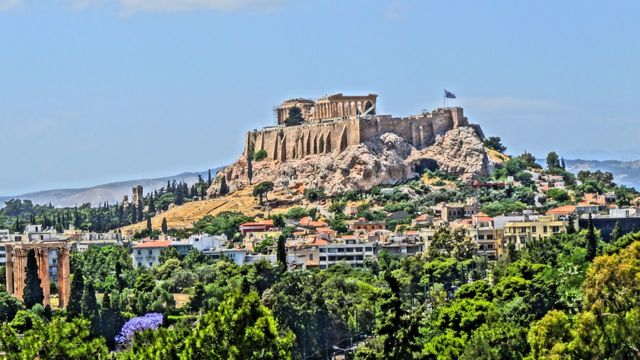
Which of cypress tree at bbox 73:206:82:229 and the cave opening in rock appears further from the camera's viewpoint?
cypress tree at bbox 73:206:82:229

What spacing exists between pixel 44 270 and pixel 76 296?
7.86 meters

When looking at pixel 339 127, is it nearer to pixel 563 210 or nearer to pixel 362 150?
pixel 362 150

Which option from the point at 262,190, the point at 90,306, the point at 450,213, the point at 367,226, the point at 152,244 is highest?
the point at 262,190

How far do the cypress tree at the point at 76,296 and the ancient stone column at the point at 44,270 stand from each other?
258cm

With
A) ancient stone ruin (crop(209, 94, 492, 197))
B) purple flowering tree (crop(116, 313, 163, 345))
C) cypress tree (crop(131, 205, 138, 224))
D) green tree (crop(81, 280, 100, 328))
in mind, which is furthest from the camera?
cypress tree (crop(131, 205, 138, 224))

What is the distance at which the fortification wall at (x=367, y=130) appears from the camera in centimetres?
12481

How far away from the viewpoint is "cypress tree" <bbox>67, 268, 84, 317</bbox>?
70062mm

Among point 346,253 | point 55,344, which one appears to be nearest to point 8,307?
point 346,253

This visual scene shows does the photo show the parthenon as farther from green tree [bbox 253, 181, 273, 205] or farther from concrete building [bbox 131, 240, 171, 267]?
concrete building [bbox 131, 240, 171, 267]

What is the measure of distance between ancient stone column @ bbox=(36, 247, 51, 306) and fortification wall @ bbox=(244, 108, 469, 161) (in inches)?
1814

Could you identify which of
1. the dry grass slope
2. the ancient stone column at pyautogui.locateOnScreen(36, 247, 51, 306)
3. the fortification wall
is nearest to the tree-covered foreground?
the ancient stone column at pyautogui.locateOnScreen(36, 247, 51, 306)

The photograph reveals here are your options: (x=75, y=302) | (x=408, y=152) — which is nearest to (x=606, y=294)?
(x=75, y=302)

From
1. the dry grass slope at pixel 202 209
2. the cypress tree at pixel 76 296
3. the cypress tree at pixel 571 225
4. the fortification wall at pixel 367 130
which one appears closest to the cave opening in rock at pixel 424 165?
the fortification wall at pixel 367 130

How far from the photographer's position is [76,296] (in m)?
71.6
